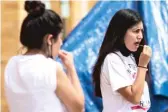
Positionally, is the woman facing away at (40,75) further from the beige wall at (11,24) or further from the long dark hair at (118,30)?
the beige wall at (11,24)

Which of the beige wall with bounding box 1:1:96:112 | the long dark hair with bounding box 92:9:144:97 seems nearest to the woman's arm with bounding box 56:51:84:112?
the long dark hair with bounding box 92:9:144:97

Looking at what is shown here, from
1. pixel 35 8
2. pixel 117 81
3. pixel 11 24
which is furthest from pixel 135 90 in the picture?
pixel 11 24

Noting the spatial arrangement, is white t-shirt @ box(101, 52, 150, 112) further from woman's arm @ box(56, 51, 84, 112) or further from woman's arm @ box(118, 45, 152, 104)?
woman's arm @ box(56, 51, 84, 112)

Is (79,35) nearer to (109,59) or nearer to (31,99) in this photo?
(109,59)

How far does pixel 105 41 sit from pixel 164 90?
2.13 ft

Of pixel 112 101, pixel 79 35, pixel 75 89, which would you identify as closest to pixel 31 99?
pixel 75 89

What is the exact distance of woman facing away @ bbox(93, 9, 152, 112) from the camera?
2.12 m

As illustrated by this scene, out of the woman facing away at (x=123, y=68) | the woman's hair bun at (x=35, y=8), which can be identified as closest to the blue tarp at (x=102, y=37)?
the woman facing away at (x=123, y=68)

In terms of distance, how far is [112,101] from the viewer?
2.15 m

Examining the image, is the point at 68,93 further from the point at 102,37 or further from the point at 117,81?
the point at 102,37

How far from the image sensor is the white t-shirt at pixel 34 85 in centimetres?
175

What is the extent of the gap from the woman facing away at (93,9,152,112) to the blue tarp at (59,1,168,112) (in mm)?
504

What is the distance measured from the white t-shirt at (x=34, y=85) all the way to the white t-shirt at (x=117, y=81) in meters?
0.42

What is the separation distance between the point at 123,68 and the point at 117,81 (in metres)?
0.09
